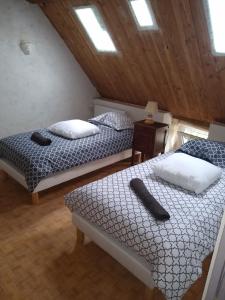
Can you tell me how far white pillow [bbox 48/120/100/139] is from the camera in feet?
10.1

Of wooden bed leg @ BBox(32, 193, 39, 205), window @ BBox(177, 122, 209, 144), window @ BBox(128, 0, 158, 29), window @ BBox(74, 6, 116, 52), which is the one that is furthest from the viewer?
window @ BBox(177, 122, 209, 144)

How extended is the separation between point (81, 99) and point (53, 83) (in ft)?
2.01

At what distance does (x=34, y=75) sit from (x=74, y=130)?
1193mm

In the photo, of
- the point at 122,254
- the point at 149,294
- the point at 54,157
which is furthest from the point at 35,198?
the point at 149,294

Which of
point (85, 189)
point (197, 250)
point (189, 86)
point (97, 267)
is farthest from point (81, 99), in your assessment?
point (197, 250)

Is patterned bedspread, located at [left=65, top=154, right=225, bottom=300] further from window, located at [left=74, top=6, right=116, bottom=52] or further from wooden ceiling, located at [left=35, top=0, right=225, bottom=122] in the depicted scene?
window, located at [left=74, top=6, right=116, bottom=52]

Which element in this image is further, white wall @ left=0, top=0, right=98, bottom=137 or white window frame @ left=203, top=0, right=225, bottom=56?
A: white wall @ left=0, top=0, right=98, bottom=137

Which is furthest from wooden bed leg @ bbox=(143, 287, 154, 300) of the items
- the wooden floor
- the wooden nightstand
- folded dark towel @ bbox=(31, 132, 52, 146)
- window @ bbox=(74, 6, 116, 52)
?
window @ bbox=(74, 6, 116, 52)

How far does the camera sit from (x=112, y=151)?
3.26 m

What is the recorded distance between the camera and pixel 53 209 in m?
2.56

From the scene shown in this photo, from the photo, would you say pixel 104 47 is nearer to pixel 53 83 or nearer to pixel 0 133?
pixel 53 83

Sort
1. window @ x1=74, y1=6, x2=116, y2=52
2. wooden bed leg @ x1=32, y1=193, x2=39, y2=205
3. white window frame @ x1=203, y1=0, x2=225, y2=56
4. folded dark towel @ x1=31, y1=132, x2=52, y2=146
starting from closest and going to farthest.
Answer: white window frame @ x1=203, y1=0, x2=225, y2=56 → wooden bed leg @ x1=32, y1=193, x2=39, y2=205 → folded dark towel @ x1=31, y1=132, x2=52, y2=146 → window @ x1=74, y1=6, x2=116, y2=52

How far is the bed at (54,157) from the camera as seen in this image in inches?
→ 98.7

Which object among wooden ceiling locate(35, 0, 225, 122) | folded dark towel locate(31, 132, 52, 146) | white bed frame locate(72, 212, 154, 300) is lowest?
white bed frame locate(72, 212, 154, 300)
